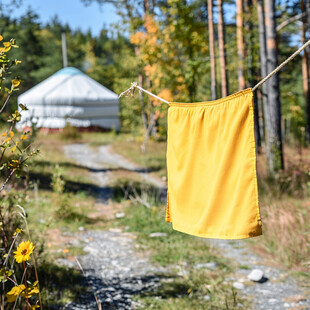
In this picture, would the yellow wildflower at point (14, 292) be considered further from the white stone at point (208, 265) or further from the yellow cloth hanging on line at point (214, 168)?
the white stone at point (208, 265)

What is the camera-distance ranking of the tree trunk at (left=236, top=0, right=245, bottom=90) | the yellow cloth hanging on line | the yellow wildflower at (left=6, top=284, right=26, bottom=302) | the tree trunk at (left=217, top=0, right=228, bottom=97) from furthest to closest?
the tree trunk at (left=217, top=0, right=228, bottom=97), the tree trunk at (left=236, top=0, right=245, bottom=90), the yellow cloth hanging on line, the yellow wildflower at (left=6, top=284, right=26, bottom=302)

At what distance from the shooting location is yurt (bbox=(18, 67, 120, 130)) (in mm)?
20156

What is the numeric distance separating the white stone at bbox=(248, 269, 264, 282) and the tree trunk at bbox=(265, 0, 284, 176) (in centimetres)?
307

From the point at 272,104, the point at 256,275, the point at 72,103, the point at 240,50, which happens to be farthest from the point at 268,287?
the point at 72,103

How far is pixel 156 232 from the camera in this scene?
19.4 ft

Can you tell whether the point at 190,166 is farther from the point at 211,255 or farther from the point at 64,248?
the point at 64,248

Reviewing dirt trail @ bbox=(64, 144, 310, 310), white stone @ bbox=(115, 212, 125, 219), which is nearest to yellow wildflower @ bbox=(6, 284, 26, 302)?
dirt trail @ bbox=(64, 144, 310, 310)

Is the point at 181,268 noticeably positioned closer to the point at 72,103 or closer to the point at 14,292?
the point at 14,292

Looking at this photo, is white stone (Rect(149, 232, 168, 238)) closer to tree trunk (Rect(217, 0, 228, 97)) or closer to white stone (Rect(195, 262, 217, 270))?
white stone (Rect(195, 262, 217, 270))

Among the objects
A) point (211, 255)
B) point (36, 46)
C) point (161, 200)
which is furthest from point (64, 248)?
point (36, 46)

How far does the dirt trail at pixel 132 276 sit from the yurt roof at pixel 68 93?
1487cm

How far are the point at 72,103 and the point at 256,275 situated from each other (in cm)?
1703

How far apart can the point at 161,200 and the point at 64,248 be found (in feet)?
7.72

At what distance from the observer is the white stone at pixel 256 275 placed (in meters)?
4.27
